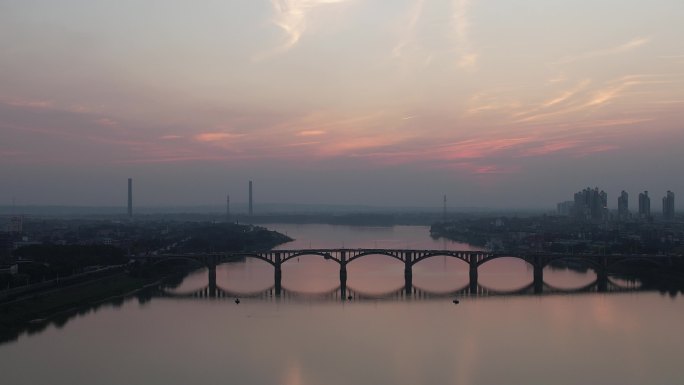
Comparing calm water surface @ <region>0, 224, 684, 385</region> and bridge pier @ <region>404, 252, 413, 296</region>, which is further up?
bridge pier @ <region>404, 252, 413, 296</region>

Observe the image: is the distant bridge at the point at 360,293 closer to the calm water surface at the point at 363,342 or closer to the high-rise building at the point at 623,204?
the calm water surface at the point at 363,342

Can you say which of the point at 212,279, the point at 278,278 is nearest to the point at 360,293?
the point at 278,278

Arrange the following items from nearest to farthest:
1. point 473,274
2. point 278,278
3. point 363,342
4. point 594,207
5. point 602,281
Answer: point 363,342
point 602,281
point 473,274
point 278,278
point 594,207

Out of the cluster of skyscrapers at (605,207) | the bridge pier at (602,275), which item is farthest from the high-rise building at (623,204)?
the bridge pier at (602,275)

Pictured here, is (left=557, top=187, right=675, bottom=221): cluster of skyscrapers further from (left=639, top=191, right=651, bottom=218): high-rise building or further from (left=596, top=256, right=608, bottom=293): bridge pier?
(left=596, top=256, right=608, bottom=293): bridge pier

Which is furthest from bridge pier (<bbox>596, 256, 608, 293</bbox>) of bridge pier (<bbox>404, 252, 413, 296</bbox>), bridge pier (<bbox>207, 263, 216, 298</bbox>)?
bridge pier (<bbox>207, 263, 216, 298</bbox>)

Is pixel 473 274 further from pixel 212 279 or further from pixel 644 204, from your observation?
pixel 644 204

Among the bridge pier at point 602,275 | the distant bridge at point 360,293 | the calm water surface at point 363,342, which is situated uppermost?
the bridge pier at point 602,275

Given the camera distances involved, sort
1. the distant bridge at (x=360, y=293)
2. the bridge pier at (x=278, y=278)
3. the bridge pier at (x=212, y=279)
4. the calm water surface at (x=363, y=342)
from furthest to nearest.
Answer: the bridge pier at (x=212, y=279)
the bridge pier at (x=278, y=278)
the distant bridge at (x=360, y=293)
the calm water surface at (x=363, y=342)
